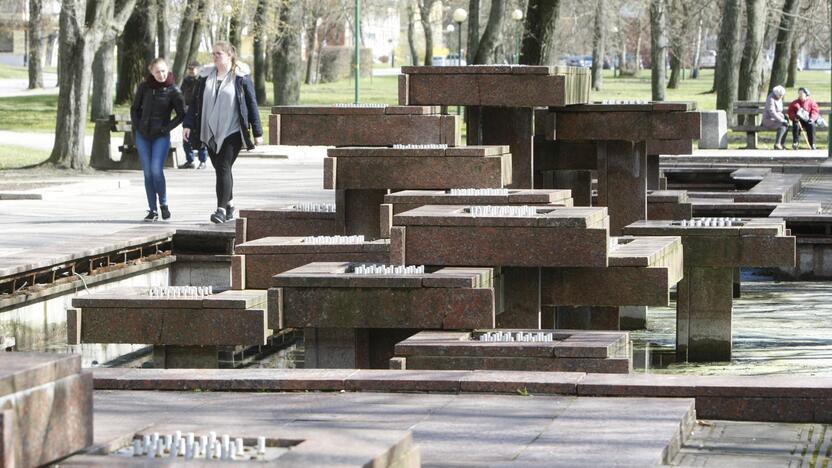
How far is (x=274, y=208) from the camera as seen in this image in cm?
1284

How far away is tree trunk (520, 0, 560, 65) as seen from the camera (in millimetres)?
31250

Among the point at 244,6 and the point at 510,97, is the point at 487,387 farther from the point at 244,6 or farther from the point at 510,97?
the point at 244,6

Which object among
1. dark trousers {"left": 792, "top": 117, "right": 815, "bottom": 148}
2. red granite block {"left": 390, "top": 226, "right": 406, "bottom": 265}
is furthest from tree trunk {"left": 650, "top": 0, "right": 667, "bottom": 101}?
red granite block {"left": 390, "top": 226, "right": 406, "bottom": 265}

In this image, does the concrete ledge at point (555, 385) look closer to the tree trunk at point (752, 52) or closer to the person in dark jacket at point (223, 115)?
the person in dark jacket at point (223, 115)

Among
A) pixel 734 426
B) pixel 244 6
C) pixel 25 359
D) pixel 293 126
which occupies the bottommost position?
pixel 734 426

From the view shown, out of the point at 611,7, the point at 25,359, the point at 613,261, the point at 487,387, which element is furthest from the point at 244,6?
the point at 25,359

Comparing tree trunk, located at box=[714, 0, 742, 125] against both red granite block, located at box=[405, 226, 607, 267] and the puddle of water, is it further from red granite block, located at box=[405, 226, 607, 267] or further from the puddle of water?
red granite block, located at box=[405, 226, 607, 267]

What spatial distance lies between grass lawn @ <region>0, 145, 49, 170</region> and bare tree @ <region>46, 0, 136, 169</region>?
3.84 ft

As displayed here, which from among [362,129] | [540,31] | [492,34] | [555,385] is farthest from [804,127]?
[555,385]

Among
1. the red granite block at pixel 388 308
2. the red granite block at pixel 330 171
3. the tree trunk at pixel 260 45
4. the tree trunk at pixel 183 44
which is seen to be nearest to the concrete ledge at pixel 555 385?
the red granite block at pixel 388 308

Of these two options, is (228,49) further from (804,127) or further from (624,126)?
(804,127)

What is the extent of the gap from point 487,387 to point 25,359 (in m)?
2.97

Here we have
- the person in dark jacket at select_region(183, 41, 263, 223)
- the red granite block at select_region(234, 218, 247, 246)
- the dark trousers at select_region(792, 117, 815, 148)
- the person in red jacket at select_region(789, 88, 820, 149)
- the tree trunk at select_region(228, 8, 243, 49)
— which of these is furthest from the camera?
the tree trunk at select_region(228, 8, 243, 49)

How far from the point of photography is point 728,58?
1443 inches
